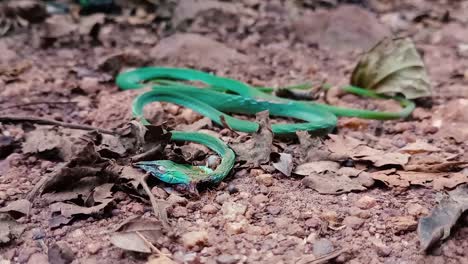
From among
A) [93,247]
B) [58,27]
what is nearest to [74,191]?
[93,247]

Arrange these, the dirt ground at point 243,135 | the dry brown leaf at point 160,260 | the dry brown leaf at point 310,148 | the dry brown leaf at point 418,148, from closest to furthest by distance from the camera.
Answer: the dry brown leaf at point 160,260, the dirt ground at point 243,135, the dry brown leaf at point 310,148, the dry brown leaf at point 418,148

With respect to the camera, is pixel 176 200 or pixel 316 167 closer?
pixel 176 200

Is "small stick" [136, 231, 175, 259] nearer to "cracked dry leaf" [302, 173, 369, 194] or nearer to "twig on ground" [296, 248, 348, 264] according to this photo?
"twig on ground" [296, 248, 348, 264]

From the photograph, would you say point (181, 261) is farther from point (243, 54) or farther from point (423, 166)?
point (243, 54)

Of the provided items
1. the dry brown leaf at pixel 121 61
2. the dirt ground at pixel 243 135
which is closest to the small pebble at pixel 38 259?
the dirt ground at pixel 243 135

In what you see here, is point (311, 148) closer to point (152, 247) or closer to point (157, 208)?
point (157, 208)

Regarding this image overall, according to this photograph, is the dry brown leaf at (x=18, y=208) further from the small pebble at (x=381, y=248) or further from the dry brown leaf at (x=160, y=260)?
the small pebble at (x=381, y=248)

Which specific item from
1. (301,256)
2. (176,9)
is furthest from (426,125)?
(176,9)
